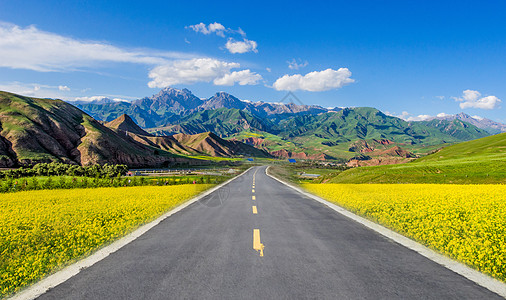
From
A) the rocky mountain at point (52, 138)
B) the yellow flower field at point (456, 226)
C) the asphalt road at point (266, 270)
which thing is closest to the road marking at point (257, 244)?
the asphalt road at point (266, 270)

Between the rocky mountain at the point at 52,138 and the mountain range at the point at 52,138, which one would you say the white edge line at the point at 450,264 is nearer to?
the mountain range at the point at 52,138

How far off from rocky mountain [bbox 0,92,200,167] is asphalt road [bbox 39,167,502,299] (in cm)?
9494

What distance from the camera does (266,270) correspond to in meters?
5.57

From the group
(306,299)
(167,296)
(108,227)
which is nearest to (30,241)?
(108,227)

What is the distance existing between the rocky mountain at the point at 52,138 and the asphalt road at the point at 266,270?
311 ft

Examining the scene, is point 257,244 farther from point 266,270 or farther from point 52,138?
point 52,138

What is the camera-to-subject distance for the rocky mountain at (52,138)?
82.7m

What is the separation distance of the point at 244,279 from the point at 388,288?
263 centimetres

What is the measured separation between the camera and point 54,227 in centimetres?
893

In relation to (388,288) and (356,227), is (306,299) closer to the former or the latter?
(388,288)

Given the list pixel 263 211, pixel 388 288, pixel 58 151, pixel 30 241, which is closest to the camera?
pixel 388 288

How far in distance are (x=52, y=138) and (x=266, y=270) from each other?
375 ft

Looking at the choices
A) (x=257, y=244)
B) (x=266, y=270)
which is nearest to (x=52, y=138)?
(x=257, y=244)

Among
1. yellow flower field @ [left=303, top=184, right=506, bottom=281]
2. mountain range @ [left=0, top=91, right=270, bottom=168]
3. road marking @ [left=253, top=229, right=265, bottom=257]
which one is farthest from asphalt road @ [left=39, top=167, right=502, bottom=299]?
mountain range @ [left=0, top=91, right=270, bottom=168]
